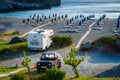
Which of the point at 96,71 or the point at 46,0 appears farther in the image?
the point at 46,0

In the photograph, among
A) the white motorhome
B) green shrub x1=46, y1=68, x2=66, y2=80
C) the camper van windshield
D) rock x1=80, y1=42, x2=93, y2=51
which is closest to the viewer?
green shrub x1=46, y1=68, x2=66, y2=80

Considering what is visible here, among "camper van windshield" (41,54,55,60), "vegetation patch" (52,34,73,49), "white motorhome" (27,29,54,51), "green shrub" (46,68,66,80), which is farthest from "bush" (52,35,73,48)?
"green shrub" (46,68,66,80)

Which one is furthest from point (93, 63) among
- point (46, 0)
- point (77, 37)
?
point (46, 0)

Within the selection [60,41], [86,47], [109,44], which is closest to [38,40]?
[60,41]

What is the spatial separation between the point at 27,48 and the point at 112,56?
30.9 feet

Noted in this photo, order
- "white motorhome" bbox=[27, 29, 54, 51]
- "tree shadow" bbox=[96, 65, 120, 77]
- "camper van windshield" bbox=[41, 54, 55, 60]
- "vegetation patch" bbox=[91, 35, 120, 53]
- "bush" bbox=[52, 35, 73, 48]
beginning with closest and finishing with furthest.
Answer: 1. "tree shadow" bbox=[96, 65, 120, 77]
2. "camper van windshield" bbox=[41, 54, 55, 60]
3. "vegetation patch" bbox=[91, 35, 120, 53]
4. "white motorhome" bbox=[27, 29, 54, 51]
5. "bush" bbox=[52, 35, 73, 48]

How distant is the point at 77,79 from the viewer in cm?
2650

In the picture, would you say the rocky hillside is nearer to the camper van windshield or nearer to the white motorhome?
the white motorhome

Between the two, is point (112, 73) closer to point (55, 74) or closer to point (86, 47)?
point (55, 74)

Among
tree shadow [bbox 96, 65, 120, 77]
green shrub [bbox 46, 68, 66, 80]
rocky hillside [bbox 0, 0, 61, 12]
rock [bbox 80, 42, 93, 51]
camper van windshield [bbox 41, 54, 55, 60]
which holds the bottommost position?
rocky hillside [bbox 0, 0, 61, 12]

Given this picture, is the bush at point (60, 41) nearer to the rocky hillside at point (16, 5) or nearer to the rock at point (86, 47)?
the rock at point (86, 47)

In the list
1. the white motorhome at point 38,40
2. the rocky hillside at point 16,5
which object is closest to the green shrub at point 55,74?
the white motorhome at point 38,40

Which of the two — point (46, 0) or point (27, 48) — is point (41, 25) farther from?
point (46, 0)

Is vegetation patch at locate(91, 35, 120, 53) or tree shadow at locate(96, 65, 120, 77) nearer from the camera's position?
tree shadow at locate(96, 65, 120, 77)
